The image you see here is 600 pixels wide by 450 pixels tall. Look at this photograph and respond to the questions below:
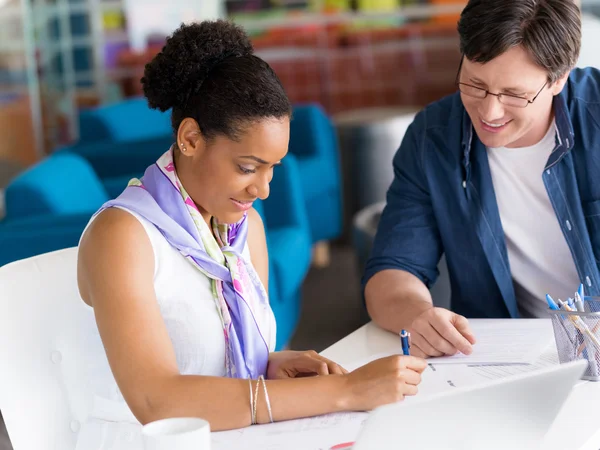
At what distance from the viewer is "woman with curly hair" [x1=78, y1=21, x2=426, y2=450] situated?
1351mm

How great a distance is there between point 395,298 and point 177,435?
0.94 meters

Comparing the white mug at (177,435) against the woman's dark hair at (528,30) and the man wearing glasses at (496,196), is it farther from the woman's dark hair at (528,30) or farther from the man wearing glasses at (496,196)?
the woman's dark hair at (528,30)

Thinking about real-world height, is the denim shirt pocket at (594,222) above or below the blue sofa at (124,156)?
above

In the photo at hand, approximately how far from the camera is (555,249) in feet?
6.66

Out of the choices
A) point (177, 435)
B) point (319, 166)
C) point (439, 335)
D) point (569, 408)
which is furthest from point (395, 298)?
point (319, 166)

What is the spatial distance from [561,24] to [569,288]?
1.97 feet

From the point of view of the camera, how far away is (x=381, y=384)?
53.5 inches

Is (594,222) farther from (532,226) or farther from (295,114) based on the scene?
(295,114)

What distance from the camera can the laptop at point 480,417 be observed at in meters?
1.00

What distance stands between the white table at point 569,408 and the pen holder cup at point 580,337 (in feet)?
0.12

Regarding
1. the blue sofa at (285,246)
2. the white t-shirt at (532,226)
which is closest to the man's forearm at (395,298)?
the white t-shirt at (532,226)

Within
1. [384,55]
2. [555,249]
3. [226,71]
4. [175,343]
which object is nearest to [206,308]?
[175,343]

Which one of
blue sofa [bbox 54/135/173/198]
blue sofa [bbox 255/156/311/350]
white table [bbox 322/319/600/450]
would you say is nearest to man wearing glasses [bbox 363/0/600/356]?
white table [bbox 322/319/600/450]

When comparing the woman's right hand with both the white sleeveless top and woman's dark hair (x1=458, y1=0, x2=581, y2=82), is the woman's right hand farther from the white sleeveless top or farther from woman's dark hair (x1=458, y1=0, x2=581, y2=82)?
woman's dark hair (x1=458, y1=0, x2=581, y2=82)
